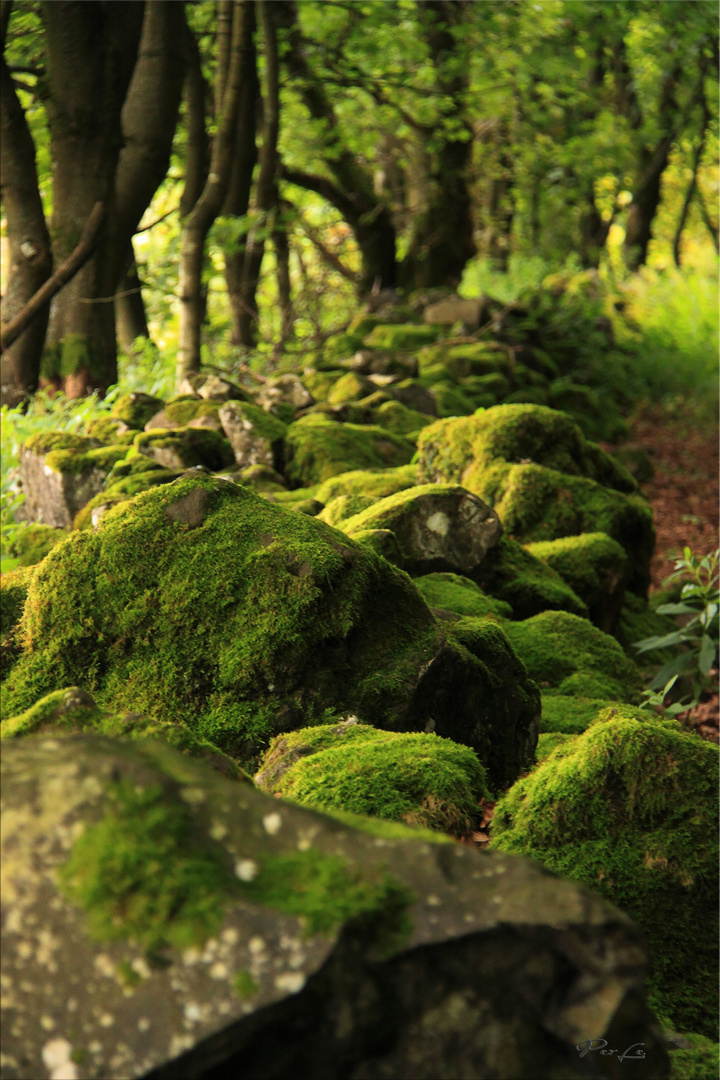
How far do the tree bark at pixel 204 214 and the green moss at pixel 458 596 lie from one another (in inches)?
209

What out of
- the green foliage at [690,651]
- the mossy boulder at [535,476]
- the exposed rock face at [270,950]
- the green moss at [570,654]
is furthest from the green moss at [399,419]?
the exposed rock face at [270,950]

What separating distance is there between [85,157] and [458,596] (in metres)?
7.32

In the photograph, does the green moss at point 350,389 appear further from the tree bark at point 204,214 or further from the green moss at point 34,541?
the green moss at point 34,541

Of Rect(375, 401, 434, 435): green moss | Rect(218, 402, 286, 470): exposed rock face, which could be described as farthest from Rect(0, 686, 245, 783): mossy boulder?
Rect(375, 401, 434, 435): green moss

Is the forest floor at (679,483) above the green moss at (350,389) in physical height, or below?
below

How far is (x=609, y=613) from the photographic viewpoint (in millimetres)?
6531

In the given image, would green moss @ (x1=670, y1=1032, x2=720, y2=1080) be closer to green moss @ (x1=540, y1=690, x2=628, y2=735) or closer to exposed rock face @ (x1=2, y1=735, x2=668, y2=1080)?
exposed rock face @ (x1=2, y1=735, x2=668, y2=1080)

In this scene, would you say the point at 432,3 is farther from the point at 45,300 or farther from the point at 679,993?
the point at 679,993

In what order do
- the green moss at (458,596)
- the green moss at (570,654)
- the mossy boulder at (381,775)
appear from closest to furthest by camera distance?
the mossy boulder at (381,775), the green moss at (458,596), the green moss at (570,654)

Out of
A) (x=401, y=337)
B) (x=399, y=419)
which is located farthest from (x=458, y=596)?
(x=401, y=337)

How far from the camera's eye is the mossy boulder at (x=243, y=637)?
3.57m

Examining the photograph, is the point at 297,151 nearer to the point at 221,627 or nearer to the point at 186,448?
the point at 186,448

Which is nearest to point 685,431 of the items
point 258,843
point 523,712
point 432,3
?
point 432,3

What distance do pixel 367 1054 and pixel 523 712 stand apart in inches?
94.0
